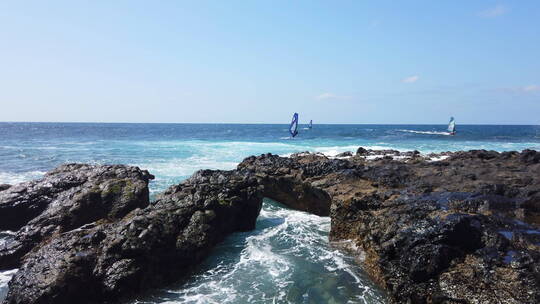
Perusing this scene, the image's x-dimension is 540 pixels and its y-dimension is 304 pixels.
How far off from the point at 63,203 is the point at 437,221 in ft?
46.8

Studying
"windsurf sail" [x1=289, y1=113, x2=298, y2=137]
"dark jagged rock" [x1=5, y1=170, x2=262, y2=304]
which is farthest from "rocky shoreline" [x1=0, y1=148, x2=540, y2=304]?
"windsurf sail" [x1=289, y1=113, x2=298, y2=137]

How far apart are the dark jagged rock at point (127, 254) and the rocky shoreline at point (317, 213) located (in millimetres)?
32

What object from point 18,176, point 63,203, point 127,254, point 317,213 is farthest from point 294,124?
point 127,254

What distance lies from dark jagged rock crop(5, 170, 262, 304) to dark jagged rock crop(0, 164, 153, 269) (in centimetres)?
139

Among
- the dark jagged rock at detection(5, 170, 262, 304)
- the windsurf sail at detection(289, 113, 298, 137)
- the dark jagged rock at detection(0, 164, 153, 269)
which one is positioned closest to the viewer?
the dark jagged rock at detection(5, 170, 262, 304)

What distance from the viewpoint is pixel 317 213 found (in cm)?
1716

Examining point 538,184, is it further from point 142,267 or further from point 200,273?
point 142,267

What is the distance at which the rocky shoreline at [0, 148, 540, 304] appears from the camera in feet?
27.0

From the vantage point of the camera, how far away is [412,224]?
987 cm

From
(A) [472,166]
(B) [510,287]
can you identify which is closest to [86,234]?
(B) [510,287]

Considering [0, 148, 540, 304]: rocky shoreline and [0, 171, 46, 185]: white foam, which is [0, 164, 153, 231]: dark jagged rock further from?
[0, 171, 46, 185]: white foam

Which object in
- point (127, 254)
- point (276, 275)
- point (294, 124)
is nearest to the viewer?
point (127, 254)

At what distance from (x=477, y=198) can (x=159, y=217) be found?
11.2 m

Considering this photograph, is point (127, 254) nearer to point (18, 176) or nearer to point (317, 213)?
point (317, 213)
